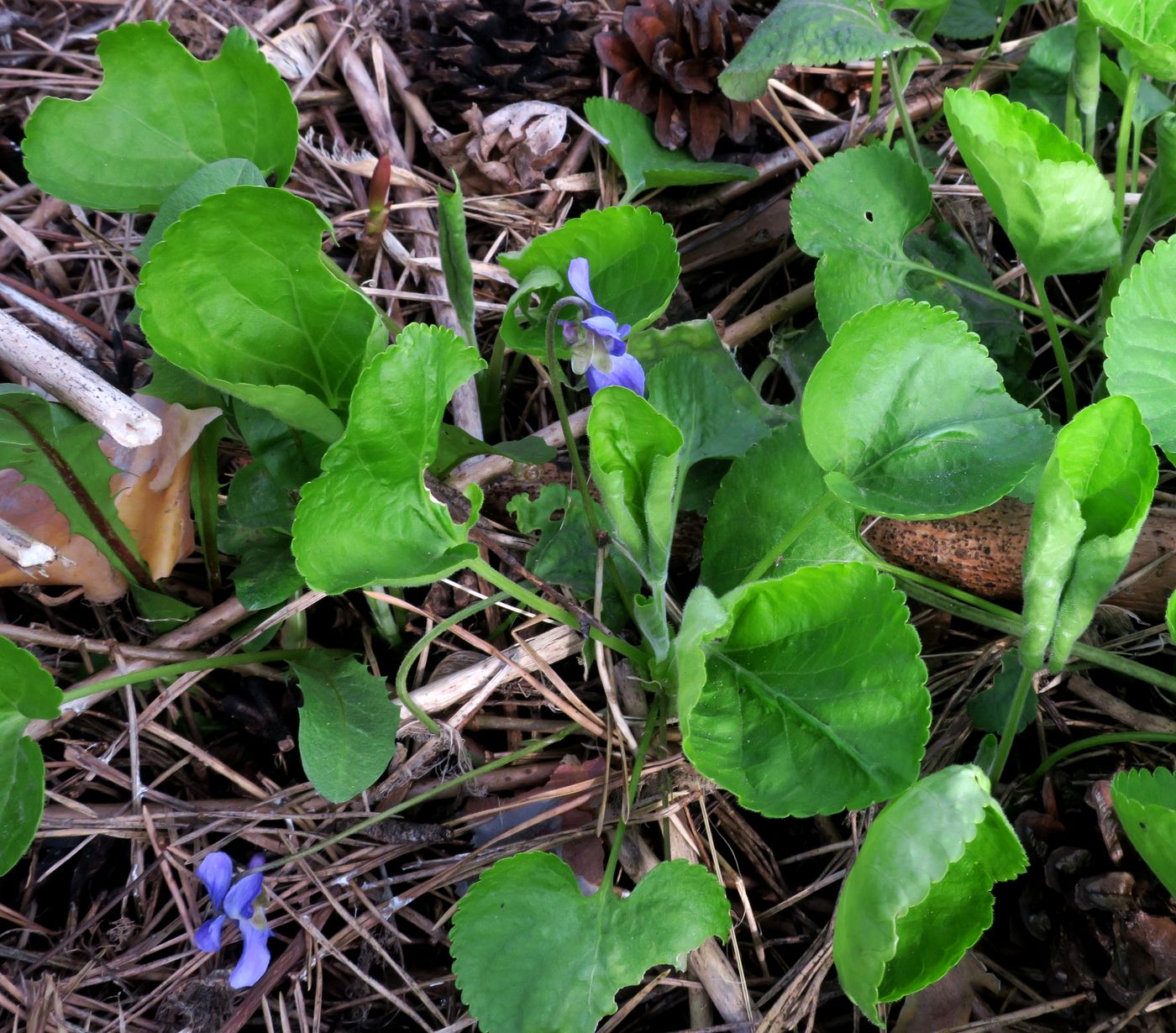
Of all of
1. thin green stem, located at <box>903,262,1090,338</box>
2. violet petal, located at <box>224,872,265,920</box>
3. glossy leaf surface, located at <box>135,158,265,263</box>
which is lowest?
violet petal, located at <box>224,872,265,920</box>

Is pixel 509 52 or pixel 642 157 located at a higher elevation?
pixel 509 52

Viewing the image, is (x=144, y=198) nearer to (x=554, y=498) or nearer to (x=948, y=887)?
(x=554, y=498)

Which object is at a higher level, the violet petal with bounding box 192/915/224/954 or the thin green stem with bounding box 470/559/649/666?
the thin green stem with bounding box 470/559/649/666

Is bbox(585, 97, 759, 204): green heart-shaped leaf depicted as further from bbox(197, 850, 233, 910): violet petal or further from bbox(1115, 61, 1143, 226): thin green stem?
bbox(197, 850, 233, 910): violet petal

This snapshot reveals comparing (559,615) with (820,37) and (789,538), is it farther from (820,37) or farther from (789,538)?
(820,37)

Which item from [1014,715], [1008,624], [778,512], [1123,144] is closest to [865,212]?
[1123,144]

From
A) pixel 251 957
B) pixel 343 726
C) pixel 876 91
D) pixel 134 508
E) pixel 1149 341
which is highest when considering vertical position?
pixel 876 91

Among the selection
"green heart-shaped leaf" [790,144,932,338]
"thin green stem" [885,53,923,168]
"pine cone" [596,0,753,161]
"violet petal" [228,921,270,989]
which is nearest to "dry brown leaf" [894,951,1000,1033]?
"violet petal" [228,921,270,989]
